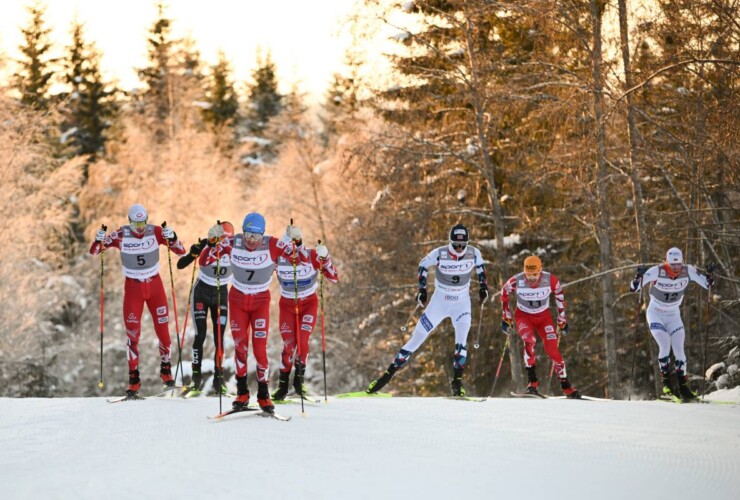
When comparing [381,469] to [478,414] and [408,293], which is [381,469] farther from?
[408,293]

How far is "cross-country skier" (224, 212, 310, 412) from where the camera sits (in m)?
9.79

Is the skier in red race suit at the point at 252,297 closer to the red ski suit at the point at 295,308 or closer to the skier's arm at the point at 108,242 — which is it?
the red ski suit at the point at 295,308

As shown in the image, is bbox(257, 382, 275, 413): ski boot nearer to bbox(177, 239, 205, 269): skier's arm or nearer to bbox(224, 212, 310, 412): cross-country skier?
bbox(224, 212, 310, 412): cross-country skier

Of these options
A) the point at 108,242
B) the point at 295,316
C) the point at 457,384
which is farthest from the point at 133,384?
the point at 457,384

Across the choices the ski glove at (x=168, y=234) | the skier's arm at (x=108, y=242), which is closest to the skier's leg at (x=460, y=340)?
the ski glove at (x=168, y=234)

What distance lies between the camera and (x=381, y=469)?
24.2 feet

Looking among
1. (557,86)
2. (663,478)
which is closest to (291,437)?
(663,478)

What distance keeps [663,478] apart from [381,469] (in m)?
Answer: 2.17

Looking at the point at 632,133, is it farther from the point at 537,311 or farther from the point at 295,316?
the point at 295,316

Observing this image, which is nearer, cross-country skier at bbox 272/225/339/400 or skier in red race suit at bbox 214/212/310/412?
skier in red race suit at bbox 214/212/310/412

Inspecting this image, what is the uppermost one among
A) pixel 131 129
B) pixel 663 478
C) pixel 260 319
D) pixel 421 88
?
pixel 131 129

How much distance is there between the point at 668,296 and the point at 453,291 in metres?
3.20

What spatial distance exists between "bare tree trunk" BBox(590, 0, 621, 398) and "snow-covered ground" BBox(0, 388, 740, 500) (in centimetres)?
772

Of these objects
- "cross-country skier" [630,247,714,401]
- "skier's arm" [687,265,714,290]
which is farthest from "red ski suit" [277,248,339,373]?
"skier's arm" [687,265,714,290]
